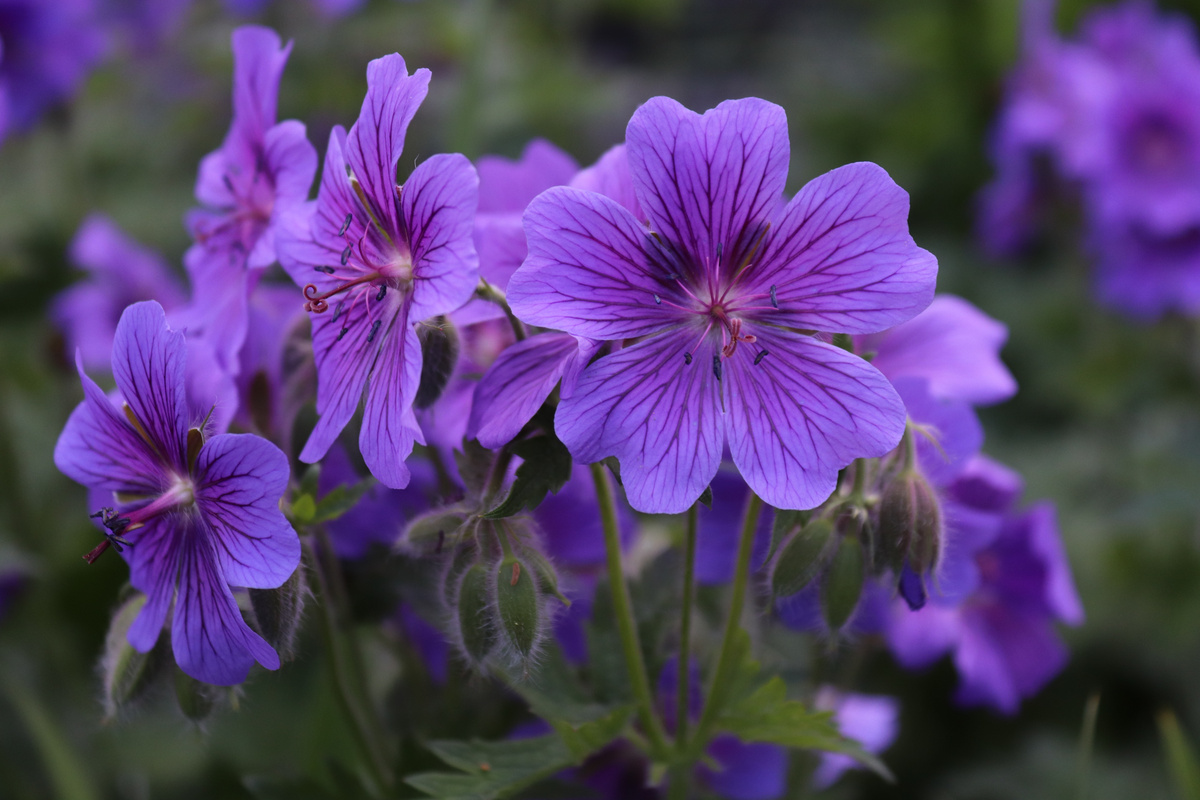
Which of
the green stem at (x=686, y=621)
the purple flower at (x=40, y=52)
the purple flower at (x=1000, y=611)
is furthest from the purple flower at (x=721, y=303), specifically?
the purple flower at (x=40, y=52)

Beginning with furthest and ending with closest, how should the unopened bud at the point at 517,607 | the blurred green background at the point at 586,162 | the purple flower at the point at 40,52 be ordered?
the purple flower at the point at 40,52, the blurred green background at the point at 586,162, the unopened bud at the point at 517,607

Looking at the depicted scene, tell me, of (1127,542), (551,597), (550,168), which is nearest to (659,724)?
(551,597)

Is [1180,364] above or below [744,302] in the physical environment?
below

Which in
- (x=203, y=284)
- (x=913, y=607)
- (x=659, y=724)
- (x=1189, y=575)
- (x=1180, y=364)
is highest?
(x=203, y=284)

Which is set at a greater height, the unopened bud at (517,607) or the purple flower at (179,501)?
the purple flower at (179,501)

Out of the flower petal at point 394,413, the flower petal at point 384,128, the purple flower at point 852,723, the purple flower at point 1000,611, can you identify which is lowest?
the purple flower at point 852,723

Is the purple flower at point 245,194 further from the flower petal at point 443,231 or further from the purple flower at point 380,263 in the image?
the flower petal at point 443,231

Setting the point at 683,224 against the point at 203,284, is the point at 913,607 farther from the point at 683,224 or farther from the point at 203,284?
the point at 203,284
